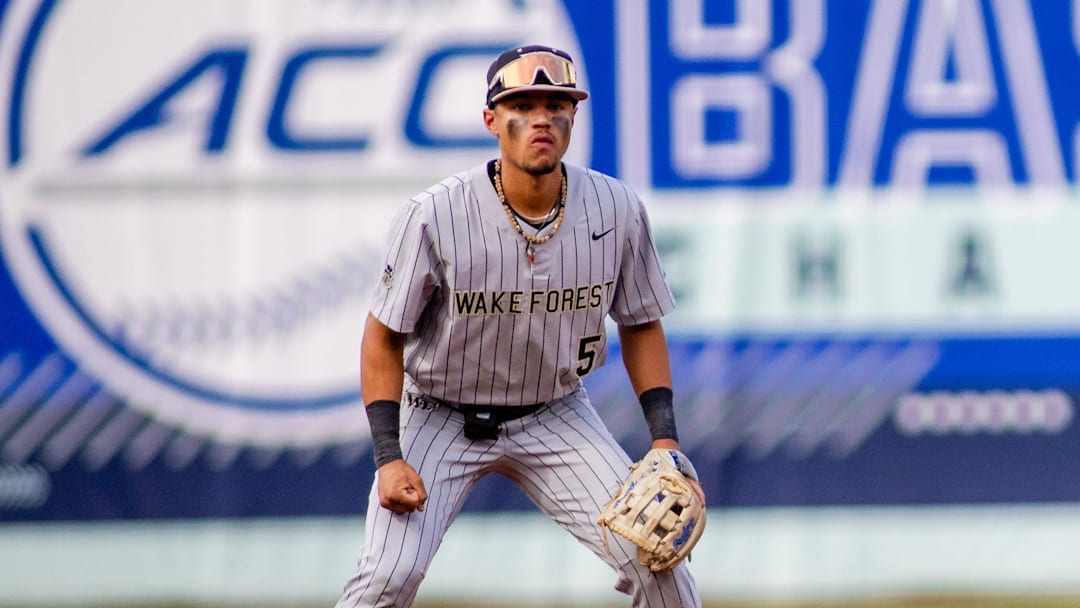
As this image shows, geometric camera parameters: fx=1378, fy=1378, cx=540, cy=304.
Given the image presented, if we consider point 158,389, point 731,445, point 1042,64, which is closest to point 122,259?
point 158,389

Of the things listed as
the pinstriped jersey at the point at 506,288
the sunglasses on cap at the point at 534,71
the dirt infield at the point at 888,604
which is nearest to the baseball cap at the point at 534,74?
the sunglasses on cap at the point at 534,71

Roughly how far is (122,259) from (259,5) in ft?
3.72

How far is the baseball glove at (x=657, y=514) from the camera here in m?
3.21

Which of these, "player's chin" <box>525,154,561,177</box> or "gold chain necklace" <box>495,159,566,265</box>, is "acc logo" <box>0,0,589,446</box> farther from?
"player's chin" <box>525,154,561,177</box>

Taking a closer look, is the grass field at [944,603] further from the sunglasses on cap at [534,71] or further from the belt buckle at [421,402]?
the sunglasses on cap at [534,71]

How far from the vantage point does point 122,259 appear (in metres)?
5.42

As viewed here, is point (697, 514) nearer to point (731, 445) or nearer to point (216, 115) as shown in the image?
point (731, 445)

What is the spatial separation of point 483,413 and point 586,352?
12.4 inches

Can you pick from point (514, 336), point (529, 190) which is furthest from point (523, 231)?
point (514, 336)

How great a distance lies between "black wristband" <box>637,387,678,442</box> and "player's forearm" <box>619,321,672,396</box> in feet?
0.07

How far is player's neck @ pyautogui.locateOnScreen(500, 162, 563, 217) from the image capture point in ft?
11.3

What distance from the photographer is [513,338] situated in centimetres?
351

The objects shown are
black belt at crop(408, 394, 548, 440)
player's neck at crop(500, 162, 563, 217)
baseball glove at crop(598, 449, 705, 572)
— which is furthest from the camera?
black belt at crop(408, 394, 548, 440)

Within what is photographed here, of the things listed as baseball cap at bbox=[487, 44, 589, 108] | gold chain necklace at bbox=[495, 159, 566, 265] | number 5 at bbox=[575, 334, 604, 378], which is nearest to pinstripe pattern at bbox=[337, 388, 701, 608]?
number 5 at bbox=[575, 334, 604, 378]
